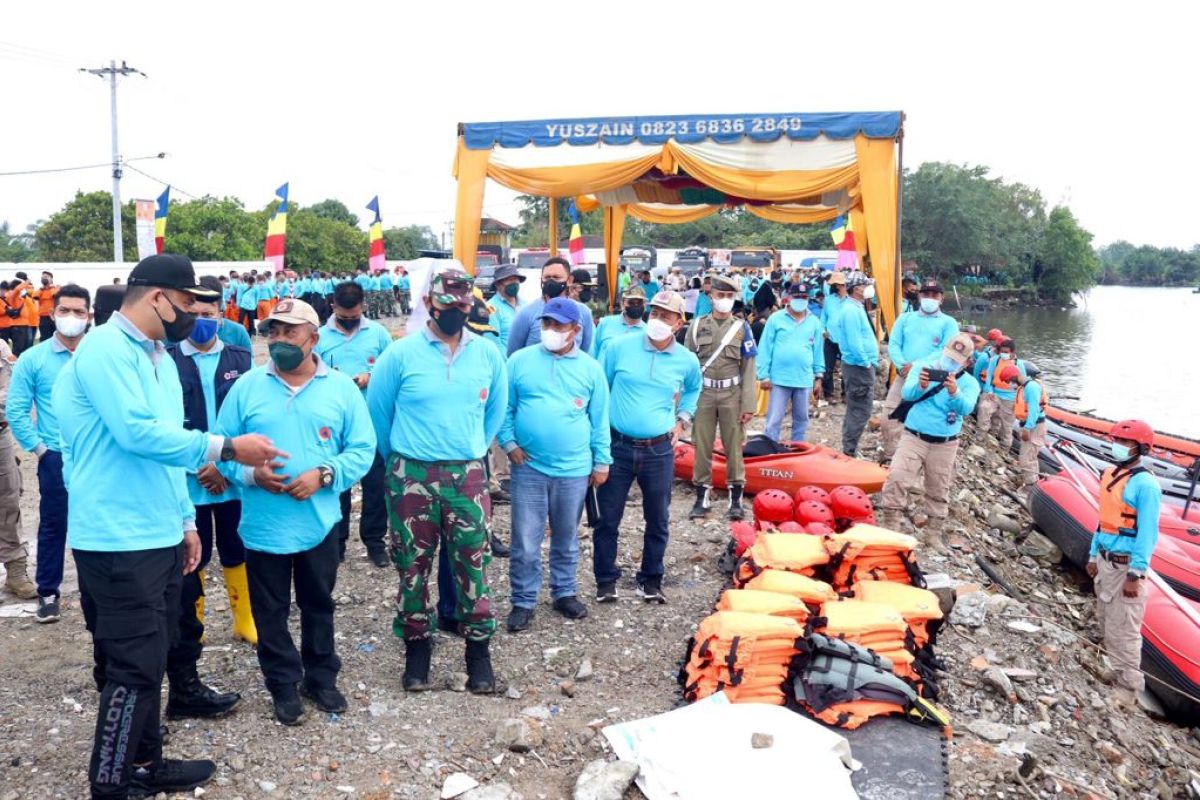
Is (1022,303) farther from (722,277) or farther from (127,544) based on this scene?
(127,544)

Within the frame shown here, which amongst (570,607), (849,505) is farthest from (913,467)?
(570,607)

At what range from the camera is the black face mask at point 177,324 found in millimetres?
2887

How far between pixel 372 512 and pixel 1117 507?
16.7 feet

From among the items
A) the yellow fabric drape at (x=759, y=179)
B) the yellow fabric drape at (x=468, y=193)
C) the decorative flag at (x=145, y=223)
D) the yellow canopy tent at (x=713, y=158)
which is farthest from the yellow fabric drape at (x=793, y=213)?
the decorative flag at (x=145, y=223)

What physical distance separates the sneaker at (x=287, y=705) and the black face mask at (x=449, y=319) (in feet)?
5.46

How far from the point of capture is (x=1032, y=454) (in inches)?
430

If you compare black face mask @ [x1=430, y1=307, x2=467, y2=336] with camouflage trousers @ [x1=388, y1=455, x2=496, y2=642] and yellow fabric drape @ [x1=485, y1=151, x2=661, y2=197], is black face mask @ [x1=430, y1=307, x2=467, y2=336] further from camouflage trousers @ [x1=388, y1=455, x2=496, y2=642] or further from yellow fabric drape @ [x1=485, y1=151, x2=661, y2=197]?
yellow fabric drape @ [x1=485, y1=151, x2=661, y2=197]

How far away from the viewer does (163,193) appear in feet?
62.0

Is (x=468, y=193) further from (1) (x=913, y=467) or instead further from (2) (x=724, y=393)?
(1) (x=913, y=467)

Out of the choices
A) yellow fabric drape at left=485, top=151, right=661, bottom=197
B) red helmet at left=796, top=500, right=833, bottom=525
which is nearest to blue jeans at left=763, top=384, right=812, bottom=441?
red helmet at left=796, top=500, right=833, bottom=525

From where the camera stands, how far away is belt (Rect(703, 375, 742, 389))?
6.78 m

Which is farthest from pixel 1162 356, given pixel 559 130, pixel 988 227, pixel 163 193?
pixel 163 193

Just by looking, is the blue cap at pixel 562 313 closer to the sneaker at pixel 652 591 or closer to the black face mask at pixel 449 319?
the black face mask at pixel 449 319

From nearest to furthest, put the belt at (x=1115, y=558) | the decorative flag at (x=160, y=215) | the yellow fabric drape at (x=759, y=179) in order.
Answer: the belt at (x=1115, y=558) < the yellow fabric drape at (x=759, y=179) < the decorative flag at (x=160, y=215)
